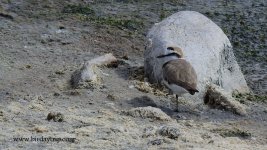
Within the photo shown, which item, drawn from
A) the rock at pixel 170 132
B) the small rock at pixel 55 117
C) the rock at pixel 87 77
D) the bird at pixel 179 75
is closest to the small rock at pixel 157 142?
the rock at pixel 170 132

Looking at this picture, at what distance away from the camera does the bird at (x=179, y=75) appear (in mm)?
10594

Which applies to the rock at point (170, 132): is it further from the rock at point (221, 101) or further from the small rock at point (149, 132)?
the rock at point (221, 101)

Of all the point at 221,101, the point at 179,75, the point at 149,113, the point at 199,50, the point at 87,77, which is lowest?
the point at 221,101

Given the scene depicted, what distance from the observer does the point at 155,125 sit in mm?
9641

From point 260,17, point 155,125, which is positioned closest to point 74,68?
point 155,125

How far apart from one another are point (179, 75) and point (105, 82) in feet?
5.62

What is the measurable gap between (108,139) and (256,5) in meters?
11.0

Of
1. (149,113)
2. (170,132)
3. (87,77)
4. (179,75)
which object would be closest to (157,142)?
(170,132)

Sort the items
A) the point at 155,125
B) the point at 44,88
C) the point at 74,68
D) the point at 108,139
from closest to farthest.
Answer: the point at 108,139 → the point at 155,125 → the point at 44,88 → the point at 74,68

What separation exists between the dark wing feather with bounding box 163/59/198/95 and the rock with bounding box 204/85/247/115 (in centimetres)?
70

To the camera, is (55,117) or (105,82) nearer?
(55,117)

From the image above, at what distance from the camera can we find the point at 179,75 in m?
10.8

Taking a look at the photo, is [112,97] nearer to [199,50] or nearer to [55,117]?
[55,117]

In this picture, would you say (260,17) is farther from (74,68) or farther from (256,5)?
(74,68)
